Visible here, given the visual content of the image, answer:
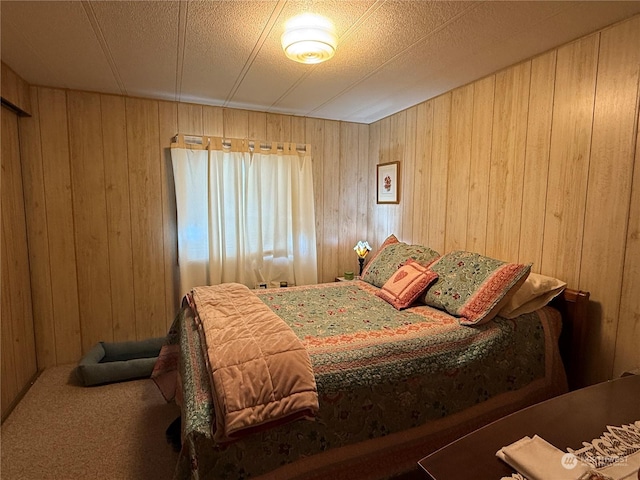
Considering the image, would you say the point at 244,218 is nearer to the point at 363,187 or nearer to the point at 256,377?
the point at 363,187

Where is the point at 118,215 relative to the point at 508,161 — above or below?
below

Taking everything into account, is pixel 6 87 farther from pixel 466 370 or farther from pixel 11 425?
pixel 466 370

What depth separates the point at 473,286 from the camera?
2098 millimetres

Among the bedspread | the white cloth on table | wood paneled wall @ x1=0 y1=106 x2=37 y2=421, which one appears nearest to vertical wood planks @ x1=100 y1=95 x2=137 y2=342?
wood paneled wall @ x1=0 y1=106 x2=37 y2=421

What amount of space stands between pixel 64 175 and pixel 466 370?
334cm

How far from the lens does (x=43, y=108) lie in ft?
9.14

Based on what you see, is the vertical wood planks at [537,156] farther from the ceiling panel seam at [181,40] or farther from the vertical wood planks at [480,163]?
the ceiling panel seam at [181,40]

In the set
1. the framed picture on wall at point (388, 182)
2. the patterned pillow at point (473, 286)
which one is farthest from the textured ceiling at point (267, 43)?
the patterned pillow at point (473, 286)

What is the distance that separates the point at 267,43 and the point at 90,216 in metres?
2.19

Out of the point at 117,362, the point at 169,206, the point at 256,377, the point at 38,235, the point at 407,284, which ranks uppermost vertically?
the point at 169,206

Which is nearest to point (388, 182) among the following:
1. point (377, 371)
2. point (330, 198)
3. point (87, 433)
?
point (330, 198)

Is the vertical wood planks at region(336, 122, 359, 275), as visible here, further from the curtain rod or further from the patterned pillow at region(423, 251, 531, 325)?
the patterned pillow at region(423, 251, 531, 325)

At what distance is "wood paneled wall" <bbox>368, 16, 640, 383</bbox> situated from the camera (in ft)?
5.94

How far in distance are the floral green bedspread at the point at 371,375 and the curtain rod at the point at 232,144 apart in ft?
5.54
